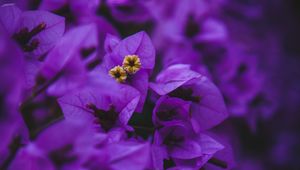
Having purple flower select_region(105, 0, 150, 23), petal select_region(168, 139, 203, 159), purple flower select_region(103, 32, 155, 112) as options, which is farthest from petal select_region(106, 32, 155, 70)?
purple flower select_region(105, 0, 150, 23)

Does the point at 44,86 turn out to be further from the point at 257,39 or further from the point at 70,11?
the point at 257,39

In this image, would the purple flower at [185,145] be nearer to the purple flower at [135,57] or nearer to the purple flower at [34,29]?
the purple flower at [135,57]

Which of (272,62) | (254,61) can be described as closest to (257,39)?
(272,62)

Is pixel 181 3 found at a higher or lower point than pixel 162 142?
higher

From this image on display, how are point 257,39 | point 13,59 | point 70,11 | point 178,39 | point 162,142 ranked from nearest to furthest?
point 13,59 < point 162,142 < point 70,11 < point 178,39 < point 257,39

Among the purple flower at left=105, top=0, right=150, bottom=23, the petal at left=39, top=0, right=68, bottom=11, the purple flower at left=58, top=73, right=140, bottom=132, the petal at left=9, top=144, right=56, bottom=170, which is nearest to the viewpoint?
the petal at left=9, top=144, right=56, bottom=170

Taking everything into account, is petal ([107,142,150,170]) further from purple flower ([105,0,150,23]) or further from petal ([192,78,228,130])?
purple flower ([105,0,150,23])

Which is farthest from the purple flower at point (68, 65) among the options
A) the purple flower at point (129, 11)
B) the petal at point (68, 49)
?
the purple flower at point (129, 11)
